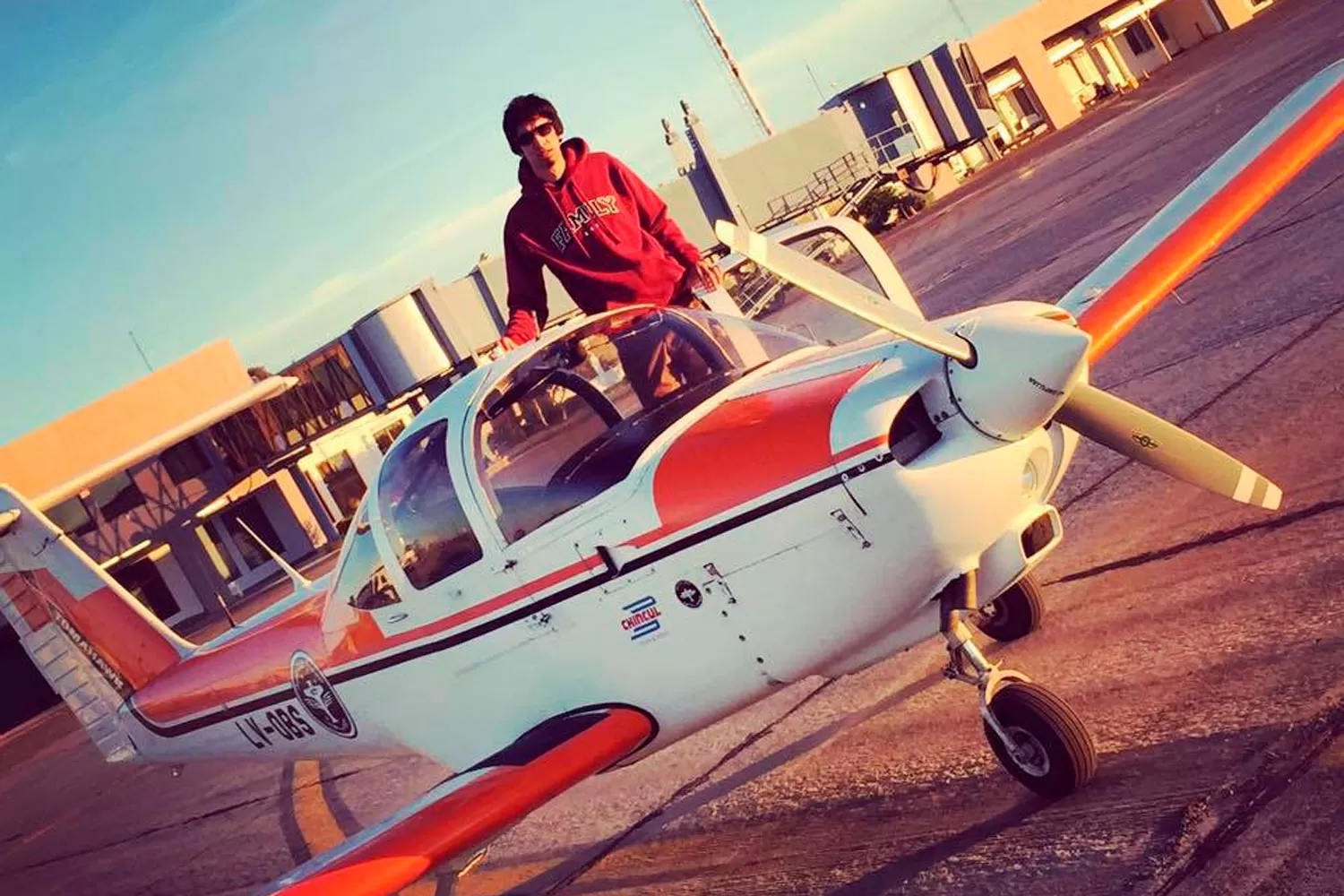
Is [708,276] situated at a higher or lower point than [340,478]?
lower

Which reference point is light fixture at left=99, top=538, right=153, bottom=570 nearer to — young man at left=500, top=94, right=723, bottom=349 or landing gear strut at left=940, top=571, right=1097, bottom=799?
young man at left=500, top=94, right=723, bottom=349

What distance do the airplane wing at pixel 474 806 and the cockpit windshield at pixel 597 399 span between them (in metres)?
0.92

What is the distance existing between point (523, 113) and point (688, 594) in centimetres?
284

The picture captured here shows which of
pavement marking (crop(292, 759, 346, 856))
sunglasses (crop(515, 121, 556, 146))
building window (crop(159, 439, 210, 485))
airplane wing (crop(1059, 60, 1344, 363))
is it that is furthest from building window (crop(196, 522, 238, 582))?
airplane wing (crop(1059, 60, 1344, 363))

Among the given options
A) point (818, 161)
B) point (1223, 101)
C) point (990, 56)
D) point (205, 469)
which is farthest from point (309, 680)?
point (990, 56)

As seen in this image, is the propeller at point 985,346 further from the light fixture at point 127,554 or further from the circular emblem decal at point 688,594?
the light fixture at point 127,554

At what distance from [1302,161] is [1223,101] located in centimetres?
2223

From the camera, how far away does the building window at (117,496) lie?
115ft

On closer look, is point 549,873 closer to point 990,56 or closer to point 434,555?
point 434,555

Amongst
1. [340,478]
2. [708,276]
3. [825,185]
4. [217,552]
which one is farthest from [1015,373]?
[825,185]

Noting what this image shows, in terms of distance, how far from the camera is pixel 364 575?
581cm

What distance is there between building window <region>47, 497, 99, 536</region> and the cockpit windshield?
33.2 metres

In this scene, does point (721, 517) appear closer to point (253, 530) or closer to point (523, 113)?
point (523, 113)

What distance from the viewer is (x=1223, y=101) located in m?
25.1
